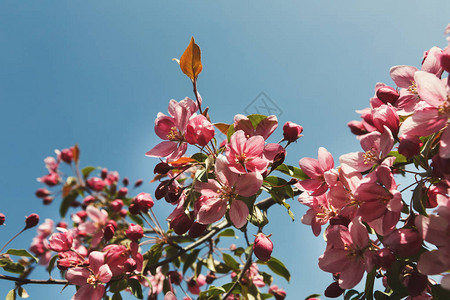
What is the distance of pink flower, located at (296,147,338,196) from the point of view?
1.32m

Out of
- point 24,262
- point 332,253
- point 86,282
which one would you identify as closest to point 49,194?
point 24,262

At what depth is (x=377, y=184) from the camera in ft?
3.27

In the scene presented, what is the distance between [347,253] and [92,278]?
1.15m

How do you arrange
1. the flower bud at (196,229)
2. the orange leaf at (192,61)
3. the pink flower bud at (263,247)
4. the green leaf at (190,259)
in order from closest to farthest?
the pink flower bud at (263,247), the flower bud at (196,229), the orange leaf at (192,61), the green leaf at (190,259)

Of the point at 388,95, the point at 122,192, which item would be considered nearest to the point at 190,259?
the point at 122,192

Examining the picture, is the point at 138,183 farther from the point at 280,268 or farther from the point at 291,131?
the point at 291,131

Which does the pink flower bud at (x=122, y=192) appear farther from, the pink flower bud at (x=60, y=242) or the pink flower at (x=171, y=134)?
the pink flower at (x=171, y=134)

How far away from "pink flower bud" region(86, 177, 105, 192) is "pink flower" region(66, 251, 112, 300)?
204 cm

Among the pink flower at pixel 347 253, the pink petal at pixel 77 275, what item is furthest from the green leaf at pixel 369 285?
the pink petal at pixel 77 275

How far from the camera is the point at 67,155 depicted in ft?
12.5

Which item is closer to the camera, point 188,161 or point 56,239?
point 188,161

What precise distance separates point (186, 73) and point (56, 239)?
112 cm

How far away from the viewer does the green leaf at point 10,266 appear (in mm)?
1877

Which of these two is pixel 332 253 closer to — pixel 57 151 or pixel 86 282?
pixel 86 282
